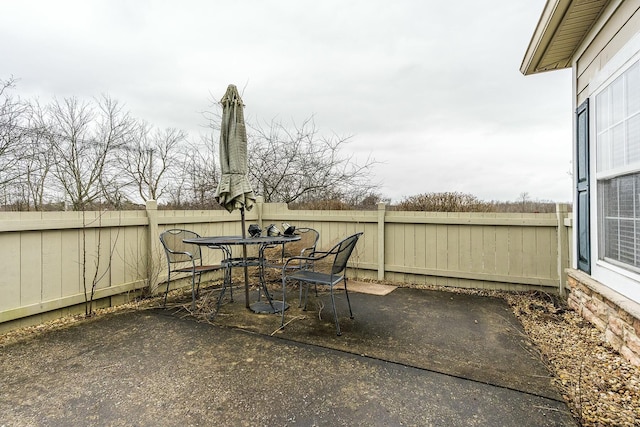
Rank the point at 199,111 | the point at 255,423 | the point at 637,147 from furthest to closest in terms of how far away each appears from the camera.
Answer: the point at 199,111, the point at 637,147, the point at 255,423

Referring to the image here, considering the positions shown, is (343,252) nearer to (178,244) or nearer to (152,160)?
(178,244)

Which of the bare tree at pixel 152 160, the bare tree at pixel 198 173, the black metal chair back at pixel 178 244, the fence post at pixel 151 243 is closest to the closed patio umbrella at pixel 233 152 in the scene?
the black metal chair back at pixel 178 244

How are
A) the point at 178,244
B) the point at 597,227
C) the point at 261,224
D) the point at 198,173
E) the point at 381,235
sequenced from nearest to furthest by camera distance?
the point at 597,227, the point at 178,244, the point at 381,235, the point at 261,224, the point at 198,173

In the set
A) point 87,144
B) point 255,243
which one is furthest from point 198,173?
point 255,243

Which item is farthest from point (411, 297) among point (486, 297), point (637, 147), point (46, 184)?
point (46, 184)

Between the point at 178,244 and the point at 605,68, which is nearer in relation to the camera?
the point at 605,68

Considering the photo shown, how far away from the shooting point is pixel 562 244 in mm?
3502

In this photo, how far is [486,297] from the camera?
3688 mm

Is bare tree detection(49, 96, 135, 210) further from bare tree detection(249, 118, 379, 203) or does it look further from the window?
the window

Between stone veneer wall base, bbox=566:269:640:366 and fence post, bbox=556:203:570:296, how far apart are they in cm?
44

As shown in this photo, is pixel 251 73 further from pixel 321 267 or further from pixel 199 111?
pixel 321 267

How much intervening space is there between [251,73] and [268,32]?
0.75m

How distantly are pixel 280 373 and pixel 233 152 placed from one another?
2015 millimetres

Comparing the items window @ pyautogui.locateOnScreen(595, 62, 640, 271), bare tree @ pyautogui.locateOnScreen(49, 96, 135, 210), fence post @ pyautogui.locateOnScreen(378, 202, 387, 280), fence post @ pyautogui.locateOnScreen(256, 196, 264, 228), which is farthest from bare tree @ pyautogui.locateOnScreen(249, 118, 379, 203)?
window @ pyautogui.locateOnScreen(595, 62, 640, 271)
